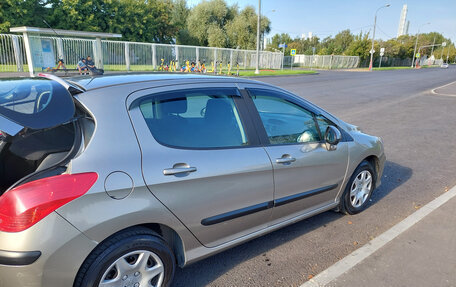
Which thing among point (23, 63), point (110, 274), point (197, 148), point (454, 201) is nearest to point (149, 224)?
point (110, 274)

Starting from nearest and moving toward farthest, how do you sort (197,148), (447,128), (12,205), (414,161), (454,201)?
(12,205) → (197,148) → (454,201) → (414,161) → (447,128)

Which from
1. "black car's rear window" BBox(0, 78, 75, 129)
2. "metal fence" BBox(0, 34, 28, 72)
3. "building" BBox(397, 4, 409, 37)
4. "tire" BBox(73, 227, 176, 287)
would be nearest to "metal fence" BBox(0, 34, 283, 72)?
"metal fence" BBox(0, 34, 28, 72)

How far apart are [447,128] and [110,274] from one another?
9492mm

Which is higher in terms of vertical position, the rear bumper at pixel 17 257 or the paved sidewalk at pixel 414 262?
the rear bumper at pixel 17 257

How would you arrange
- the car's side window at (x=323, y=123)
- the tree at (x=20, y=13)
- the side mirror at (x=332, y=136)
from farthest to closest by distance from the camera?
1. the tree at (x=20, y=13)
2. the car's side window at (x=323, y=123)
3. the side mirror at (x=332, y=136)

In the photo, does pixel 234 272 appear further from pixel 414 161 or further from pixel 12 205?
pixel 414 161

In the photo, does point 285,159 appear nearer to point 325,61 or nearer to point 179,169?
point 179,169

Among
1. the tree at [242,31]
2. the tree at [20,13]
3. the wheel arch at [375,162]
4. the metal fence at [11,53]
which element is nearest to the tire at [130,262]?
the wheel arch at [375,162]

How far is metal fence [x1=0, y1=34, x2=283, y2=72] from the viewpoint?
20.8m

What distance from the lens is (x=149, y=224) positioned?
6.83 feet

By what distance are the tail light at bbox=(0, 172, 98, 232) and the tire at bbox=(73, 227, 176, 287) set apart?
0.38 metres

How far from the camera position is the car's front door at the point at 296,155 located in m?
2.69

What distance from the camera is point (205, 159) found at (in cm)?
220

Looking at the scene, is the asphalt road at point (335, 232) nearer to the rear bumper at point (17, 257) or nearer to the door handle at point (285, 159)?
the door handle at point (285, 159)
